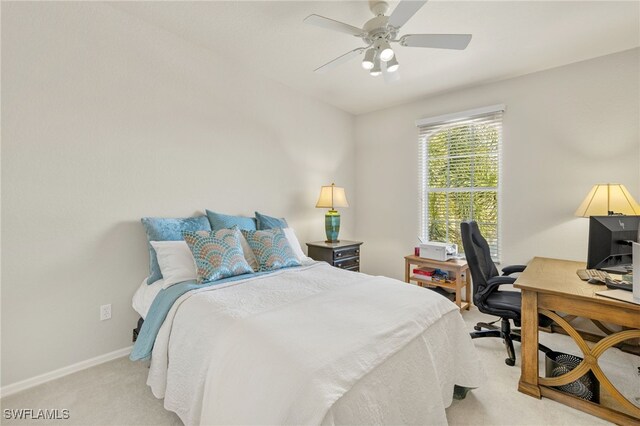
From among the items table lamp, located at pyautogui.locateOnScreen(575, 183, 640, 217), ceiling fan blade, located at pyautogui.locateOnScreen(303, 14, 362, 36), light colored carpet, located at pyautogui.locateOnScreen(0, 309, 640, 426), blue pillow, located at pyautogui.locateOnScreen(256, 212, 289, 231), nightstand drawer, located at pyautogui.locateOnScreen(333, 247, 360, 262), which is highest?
ceiling fan blade, located at pyautogui.locateOnScreen(303, 14, 362, 36)

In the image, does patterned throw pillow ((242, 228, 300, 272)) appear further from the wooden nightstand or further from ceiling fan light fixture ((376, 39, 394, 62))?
ceiling fan light fixture ((376, 39, 394, 62))

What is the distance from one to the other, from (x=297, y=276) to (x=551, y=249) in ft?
8.98

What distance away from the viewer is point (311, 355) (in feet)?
3.61

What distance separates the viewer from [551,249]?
3.01m

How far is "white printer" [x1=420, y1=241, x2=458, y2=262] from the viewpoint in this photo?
130 inches

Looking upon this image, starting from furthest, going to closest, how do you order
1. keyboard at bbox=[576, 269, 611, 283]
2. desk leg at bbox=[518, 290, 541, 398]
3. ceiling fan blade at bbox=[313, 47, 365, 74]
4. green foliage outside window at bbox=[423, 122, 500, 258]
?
1. green foliage outside window at bbox=[423, 122, 500, 258]
2. ceiling fan blade at bbox=[313, 47, 365, 74]
3. keyboard at bbox=[576, 269, 611, 283]
4. desk leg at bbox=[518, 290, 541, 398]

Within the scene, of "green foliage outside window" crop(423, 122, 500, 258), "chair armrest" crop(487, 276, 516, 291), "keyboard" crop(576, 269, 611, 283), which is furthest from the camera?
"green foliage outside window" crop(423, 122, 500, 258)

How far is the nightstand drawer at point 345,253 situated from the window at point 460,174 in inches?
41.3

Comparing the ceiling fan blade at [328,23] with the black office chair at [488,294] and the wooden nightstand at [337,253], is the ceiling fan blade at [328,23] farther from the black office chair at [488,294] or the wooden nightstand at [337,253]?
the wooden nightstand at [337,253]

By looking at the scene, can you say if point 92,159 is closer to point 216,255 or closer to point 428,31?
point 216,255

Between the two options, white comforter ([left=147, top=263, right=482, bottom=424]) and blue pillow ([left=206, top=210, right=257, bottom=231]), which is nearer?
white comforter ([left=147, top=263, right=482, bottom=424])

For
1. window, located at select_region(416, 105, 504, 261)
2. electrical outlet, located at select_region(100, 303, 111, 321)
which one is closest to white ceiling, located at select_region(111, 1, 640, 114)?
window, located at select_region(416, 105, 504, 261)

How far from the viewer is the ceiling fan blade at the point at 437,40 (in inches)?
74.6

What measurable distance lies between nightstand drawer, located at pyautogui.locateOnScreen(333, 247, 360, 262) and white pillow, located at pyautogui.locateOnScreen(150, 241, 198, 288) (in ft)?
5.43
